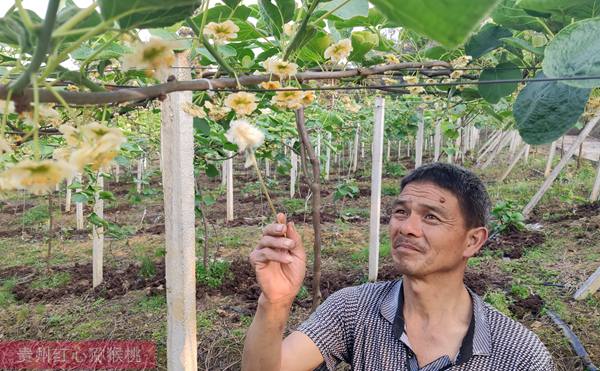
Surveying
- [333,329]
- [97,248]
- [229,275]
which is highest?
[333,329]

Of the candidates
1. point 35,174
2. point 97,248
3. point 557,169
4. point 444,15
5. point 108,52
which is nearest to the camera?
point 444,15

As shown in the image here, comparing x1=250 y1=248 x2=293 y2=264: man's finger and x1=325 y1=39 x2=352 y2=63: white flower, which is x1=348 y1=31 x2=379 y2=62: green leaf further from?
x1=250 y1=248 x2=293 y2=264: man's finger

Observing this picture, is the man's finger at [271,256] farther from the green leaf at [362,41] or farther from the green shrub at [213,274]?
the green shrub at [213,274]

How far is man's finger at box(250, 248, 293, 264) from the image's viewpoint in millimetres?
853

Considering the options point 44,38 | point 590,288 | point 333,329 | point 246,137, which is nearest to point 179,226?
point 333,329

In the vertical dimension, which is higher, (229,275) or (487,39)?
(487,39)

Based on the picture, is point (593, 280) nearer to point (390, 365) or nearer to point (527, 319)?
point (527, 319)

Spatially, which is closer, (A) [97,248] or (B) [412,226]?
(B) [412,226]

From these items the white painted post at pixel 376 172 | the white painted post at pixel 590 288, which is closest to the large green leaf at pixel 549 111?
the white painted post at pixel 376 172

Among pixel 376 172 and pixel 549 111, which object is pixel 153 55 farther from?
pixel 376 172

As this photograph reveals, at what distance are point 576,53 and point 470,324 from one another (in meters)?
0.84

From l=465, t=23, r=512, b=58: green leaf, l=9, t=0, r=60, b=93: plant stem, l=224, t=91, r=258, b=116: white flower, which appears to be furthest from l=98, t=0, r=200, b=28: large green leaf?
l=465, t=23, r=512, b=58: green leaf

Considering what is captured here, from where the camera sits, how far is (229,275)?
12.9ft

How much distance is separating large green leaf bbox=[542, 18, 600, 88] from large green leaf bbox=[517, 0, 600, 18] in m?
0.12
